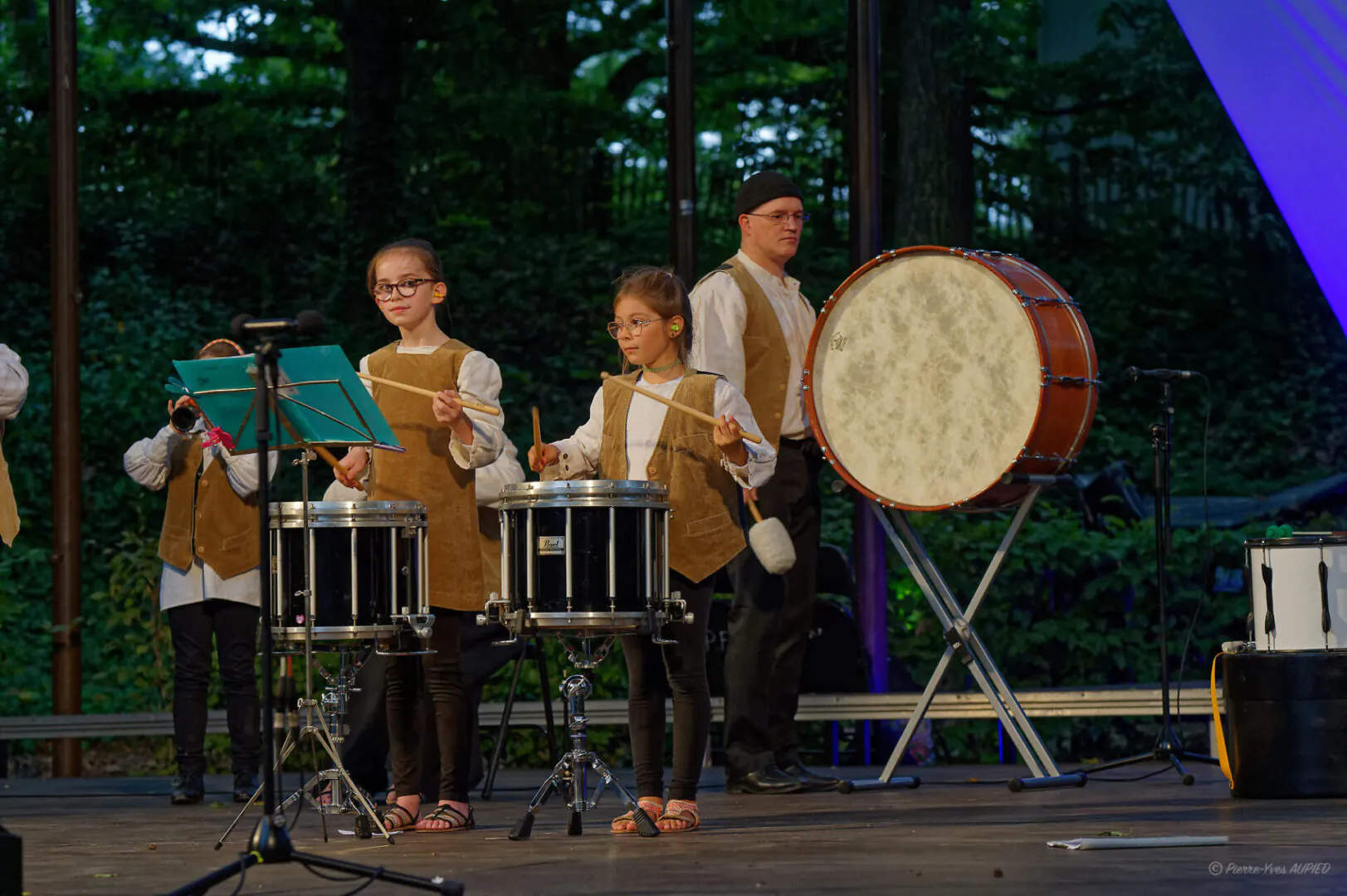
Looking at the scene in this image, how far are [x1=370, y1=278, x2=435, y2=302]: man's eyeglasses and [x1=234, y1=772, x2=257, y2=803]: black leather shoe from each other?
2293mm

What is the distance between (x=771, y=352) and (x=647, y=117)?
8.96m

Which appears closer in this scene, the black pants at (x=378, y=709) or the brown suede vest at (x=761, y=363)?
the brown suede vest at (x=761, y=363)

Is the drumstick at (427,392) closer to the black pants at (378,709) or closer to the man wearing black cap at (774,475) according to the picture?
the man wearing black cap at (774,475)

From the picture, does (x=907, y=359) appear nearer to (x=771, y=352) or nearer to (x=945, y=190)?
(x=771, y=352)

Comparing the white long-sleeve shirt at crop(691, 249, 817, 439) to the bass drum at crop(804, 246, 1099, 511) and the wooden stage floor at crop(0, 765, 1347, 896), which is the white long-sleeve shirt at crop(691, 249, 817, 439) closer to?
the bass drum at crop(804, 246, 1099, 511)

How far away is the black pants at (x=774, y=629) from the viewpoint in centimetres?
670

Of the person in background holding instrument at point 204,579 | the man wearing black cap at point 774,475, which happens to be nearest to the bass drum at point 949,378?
the man wearing black cap at point 774,475

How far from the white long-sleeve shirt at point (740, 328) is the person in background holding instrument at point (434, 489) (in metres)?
1.01

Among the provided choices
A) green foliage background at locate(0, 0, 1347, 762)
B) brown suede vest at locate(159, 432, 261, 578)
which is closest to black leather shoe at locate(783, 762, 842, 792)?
brown suede vest at locate(159, 432, 261, 578)

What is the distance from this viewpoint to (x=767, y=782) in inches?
269

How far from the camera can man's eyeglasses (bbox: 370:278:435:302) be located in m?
5.85

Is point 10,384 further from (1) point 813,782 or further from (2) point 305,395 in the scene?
(1) point 813,782

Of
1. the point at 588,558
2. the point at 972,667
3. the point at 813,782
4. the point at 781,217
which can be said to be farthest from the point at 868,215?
the point at 588,558

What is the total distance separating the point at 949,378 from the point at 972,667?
1.13m
